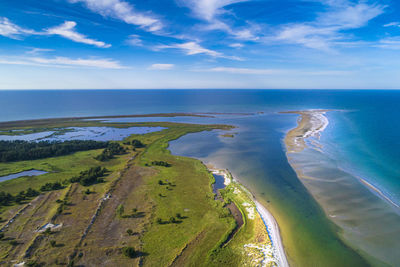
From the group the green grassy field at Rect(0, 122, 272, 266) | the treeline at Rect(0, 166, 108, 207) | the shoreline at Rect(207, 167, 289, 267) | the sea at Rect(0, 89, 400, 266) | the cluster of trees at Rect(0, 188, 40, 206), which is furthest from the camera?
the treeline at Rect(0, 166, 108, 207)

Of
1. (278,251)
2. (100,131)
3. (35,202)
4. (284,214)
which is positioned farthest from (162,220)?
(100,131)

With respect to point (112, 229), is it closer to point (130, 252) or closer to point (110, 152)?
point (130, 252)

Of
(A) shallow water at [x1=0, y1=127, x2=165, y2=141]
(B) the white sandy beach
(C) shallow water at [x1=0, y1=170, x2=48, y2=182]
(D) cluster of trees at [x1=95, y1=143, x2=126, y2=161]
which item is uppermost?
(A) shallow water at [x1=0, y1=127, x2=165, y2=141]

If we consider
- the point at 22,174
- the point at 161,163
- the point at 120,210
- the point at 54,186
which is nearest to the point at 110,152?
the point at 161,163

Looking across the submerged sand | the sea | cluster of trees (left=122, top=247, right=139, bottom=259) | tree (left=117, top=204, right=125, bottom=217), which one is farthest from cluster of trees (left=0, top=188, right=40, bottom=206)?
the submerged sand

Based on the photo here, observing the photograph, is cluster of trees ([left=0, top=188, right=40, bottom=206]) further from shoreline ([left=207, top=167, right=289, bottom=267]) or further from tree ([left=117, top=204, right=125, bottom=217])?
shoreline ([left=207, top=167, right=289, bottom=267])

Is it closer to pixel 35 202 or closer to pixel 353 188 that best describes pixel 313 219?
pixel 353 188

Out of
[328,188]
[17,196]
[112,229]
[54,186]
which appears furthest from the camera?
[328,188]

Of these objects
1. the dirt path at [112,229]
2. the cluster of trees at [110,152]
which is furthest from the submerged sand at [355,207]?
the cluster of trees at [110,152]
